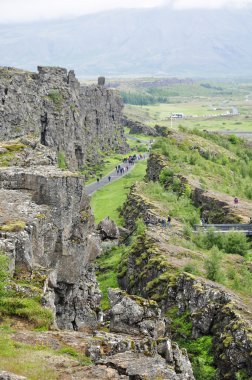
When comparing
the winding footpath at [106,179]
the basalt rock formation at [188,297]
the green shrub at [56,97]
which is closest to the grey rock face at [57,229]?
the basalt rock formation at [188,297]

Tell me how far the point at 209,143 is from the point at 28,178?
95636mm

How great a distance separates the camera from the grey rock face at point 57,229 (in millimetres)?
33094

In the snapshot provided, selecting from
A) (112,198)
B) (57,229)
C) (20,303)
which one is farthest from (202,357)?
Result: (112,198)

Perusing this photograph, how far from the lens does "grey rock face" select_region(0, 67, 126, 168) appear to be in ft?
296

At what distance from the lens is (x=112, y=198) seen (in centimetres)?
9925

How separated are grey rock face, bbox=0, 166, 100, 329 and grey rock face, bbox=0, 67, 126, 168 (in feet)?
151

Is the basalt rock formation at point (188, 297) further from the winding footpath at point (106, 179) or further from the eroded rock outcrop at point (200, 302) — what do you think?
the winding footpath at point (106, 179)

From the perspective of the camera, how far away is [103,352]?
25766 millimetres

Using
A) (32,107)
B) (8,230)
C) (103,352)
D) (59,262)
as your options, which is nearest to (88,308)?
(59,262)

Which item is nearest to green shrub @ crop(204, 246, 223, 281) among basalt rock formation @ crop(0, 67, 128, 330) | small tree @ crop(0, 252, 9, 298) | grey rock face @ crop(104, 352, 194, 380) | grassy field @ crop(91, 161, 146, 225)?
basalt rock formation @ crop(0, 67, 128, 330)

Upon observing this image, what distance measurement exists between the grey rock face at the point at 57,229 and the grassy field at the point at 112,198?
141 ft

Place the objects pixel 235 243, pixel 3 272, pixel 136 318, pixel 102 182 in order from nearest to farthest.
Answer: pixel 3 272 → pixel 136 318 → pixel 235 243 → pixel 102 182

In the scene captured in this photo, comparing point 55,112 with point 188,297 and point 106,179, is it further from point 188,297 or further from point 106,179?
point 188,297

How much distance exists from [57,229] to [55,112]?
234 ft
